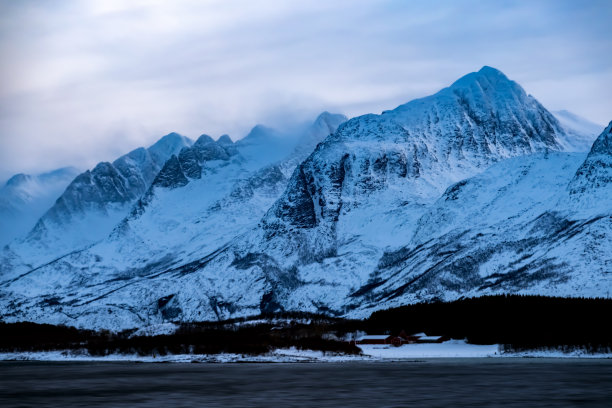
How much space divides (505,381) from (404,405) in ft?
108

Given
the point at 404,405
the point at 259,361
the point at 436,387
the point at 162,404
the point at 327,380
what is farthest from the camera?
the point at 259,361

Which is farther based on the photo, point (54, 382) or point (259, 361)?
point (259, 361)

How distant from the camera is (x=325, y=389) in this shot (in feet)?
331

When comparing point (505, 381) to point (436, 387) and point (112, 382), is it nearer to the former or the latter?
point (436, 387)

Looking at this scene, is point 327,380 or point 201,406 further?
point 327,380

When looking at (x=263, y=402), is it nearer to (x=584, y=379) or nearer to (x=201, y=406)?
(x=201, y=406)

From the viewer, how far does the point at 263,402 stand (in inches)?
3346

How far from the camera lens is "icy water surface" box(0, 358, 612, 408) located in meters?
84.1

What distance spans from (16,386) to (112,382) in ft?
42.7

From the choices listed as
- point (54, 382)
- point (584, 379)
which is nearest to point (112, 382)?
point (54, 382)

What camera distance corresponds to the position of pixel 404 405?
7956 centimetres

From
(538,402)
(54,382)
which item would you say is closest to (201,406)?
(538,402)

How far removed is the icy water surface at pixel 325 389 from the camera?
3312 inches

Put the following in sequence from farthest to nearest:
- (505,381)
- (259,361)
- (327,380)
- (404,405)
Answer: (259,361)
(327,380)
(505,381)
(404,405)
